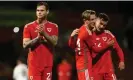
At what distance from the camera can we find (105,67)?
941 centimetres

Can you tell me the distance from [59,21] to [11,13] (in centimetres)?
125

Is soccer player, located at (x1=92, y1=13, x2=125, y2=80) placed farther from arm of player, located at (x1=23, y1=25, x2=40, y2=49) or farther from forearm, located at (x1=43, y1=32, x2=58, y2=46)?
arm of player, located at (x1=23, y1=25, x2=40, y2=49)

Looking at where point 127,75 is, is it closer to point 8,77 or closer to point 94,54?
point 8,77

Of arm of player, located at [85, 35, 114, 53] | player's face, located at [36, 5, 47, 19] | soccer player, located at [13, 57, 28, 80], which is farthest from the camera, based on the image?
soccer player, located at [13, 57, 28, 80]

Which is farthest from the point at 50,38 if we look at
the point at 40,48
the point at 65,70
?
the point at 65,70

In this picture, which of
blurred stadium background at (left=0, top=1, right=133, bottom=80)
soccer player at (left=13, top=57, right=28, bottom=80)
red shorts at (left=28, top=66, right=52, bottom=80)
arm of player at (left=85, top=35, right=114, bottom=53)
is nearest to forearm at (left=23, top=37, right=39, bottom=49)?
red shorts at (left=28, top=66, right=52, bottom=80)

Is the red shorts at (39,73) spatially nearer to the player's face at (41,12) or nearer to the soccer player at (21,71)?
the player's face at (41,12)

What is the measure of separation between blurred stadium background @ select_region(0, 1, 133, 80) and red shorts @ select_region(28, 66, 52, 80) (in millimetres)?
4291

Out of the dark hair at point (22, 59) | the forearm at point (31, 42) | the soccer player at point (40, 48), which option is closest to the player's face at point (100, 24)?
the soccer player at point (40, 48)

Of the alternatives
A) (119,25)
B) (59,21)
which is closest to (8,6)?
(59,21)

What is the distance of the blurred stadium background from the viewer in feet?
42.2

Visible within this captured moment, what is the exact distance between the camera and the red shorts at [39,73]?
8336 mm

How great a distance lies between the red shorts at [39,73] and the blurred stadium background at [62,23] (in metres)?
4.29

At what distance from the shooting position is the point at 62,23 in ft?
43.2
